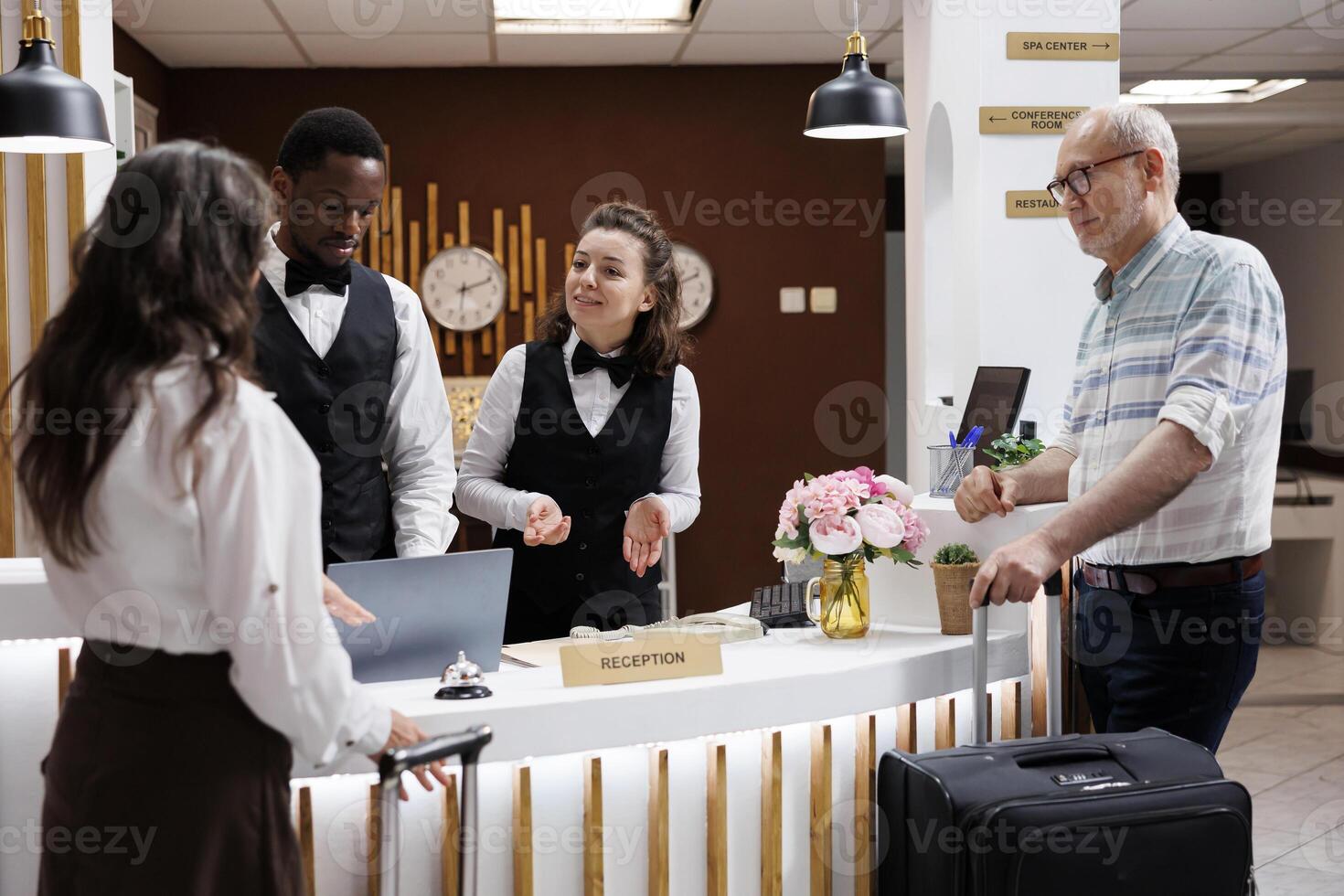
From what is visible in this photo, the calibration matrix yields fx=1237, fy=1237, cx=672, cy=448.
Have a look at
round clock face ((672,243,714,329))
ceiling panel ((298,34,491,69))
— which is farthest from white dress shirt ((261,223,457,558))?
round clock face ((672,243,714,329))

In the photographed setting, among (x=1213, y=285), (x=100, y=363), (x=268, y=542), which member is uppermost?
(x=1213, y=285)

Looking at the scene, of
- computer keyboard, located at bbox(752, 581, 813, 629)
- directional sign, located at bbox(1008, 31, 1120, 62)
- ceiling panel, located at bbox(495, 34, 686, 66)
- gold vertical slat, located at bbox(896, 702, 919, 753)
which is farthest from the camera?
ceiling panel, located at bbox(495, 34, 686, 66)

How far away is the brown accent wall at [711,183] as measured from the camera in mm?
6645

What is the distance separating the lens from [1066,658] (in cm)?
254

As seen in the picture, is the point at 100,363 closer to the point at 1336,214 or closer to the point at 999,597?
the point at 999,597

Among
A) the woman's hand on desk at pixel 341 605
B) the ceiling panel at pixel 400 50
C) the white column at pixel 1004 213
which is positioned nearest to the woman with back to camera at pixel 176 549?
the woman's hand on desk at pixel 341 605

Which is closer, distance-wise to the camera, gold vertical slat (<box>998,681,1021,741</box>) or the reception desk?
the reception desk

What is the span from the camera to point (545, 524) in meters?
2.40

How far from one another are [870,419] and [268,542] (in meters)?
6.31

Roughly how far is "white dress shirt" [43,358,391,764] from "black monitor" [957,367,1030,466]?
1.71 m

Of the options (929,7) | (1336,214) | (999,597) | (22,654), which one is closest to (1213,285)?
(999,597)

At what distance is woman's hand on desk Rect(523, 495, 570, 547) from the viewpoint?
2.39 m

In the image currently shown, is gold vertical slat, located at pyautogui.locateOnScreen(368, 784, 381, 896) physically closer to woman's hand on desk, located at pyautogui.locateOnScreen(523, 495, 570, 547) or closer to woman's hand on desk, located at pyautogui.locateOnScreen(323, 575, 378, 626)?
woman's hand on desk, located at pyautogui.locateOnScreen(323, 575, 378, 626)

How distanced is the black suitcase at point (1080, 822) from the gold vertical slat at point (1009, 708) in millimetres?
465
